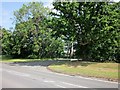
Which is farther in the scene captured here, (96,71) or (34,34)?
(34,34)

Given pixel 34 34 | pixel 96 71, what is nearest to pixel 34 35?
pixel 34 34

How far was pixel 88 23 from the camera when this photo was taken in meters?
40.2

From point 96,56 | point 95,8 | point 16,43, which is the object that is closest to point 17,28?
point 16,43

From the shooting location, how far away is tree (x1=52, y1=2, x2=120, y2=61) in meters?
39.5

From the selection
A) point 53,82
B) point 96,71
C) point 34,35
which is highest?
point 34,35

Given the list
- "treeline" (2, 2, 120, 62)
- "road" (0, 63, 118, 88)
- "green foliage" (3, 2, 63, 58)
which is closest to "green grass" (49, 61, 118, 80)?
"road" (0, 63, 118, 88)

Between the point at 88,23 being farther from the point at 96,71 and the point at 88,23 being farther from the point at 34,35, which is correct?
the point at 34,35

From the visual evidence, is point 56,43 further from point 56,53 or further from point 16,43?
point 16,43

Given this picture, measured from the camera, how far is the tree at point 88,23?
39.5m

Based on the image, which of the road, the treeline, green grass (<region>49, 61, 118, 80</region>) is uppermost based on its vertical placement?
the treeline

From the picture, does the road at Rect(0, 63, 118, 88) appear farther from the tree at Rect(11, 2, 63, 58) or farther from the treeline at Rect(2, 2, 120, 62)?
the tree at Rect(11, 2, 63, 58)

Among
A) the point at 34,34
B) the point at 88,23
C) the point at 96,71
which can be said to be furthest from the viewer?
the point at 34,34

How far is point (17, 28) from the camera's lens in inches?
2692

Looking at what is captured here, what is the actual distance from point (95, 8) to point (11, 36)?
119 ft
